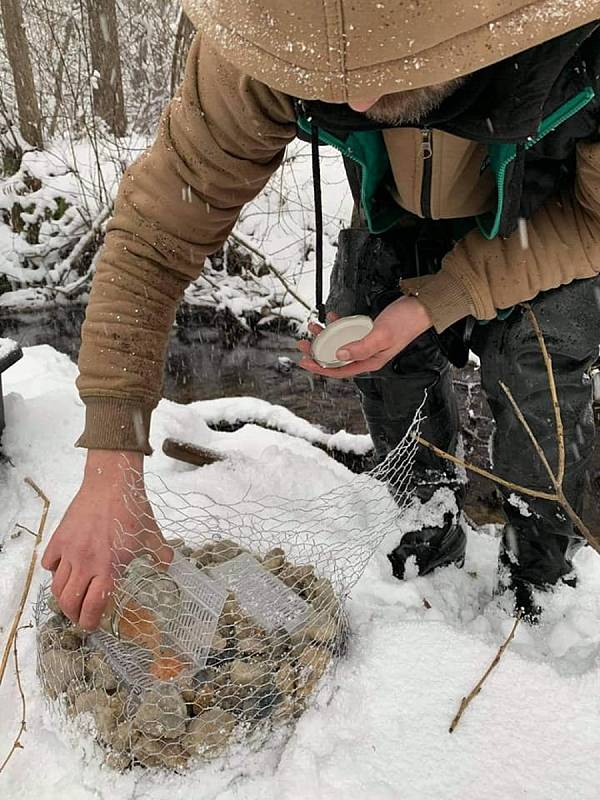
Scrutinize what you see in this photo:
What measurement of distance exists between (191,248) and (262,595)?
710 millimetres

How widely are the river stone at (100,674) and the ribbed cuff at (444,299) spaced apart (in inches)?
35.7

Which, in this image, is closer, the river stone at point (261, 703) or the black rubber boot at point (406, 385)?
the river stone at point (261, 703)

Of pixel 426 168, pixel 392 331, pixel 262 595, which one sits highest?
pixel 426 168

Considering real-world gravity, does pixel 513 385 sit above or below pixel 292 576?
above

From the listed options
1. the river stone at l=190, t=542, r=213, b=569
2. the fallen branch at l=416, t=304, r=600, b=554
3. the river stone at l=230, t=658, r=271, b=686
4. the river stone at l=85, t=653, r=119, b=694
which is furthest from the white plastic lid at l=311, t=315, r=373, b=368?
the river stone at l=85, t=653, r=119, b=694

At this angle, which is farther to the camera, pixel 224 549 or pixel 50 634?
pixel 224 549

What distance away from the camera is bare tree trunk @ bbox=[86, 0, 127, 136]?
556 cm

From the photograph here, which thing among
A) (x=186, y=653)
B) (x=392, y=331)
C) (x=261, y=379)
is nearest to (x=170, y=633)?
(x=186, y=653)

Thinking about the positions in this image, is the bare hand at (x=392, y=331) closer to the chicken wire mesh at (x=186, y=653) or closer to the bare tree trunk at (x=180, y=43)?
the chicken wire mesh at (x=186, y=653)

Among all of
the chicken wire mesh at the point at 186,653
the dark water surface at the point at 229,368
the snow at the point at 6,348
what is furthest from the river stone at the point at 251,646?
the dark water surface at the point at 229,368

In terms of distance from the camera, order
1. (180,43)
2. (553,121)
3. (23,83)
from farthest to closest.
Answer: (23,83) → (180,43) → (553,121)

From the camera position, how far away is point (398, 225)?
150 centimetres

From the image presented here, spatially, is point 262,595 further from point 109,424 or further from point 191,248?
point 191,248

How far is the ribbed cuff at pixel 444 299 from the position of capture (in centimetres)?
127
